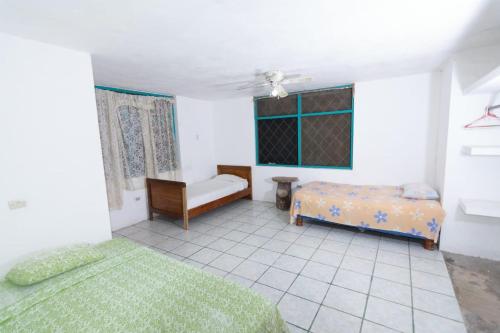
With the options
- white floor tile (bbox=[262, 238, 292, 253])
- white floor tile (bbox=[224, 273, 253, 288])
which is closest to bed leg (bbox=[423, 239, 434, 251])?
white floor tile (bbox=[262, 238, 292, 253])

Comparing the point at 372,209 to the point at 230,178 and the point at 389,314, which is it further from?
the point at 230,178

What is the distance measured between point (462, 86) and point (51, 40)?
4082mm

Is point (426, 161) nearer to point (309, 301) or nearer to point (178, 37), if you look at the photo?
point (309, 301)

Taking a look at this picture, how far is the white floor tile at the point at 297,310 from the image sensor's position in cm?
187

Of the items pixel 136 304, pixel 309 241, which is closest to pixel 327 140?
pixel 309 241

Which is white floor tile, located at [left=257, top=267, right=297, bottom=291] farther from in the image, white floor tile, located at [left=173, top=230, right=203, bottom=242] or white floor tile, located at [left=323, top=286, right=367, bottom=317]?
white floor tile, located at [left=173, top=230, right=203, bottom=242]

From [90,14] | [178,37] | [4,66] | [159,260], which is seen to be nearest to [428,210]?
[159,260]

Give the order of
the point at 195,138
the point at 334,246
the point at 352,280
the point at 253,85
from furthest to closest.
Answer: the point at 195,138
the point at 253,85
the point at 334,246
the point at 352,280

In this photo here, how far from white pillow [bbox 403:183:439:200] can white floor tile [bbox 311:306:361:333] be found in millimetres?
1935

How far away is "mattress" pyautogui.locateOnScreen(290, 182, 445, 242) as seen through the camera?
9.24ft

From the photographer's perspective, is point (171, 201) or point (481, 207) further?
point (171, 201)

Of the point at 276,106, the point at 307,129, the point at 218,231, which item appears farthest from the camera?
the point at 276,106

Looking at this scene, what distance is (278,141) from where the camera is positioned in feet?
15.7

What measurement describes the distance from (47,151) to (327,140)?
3.86m
